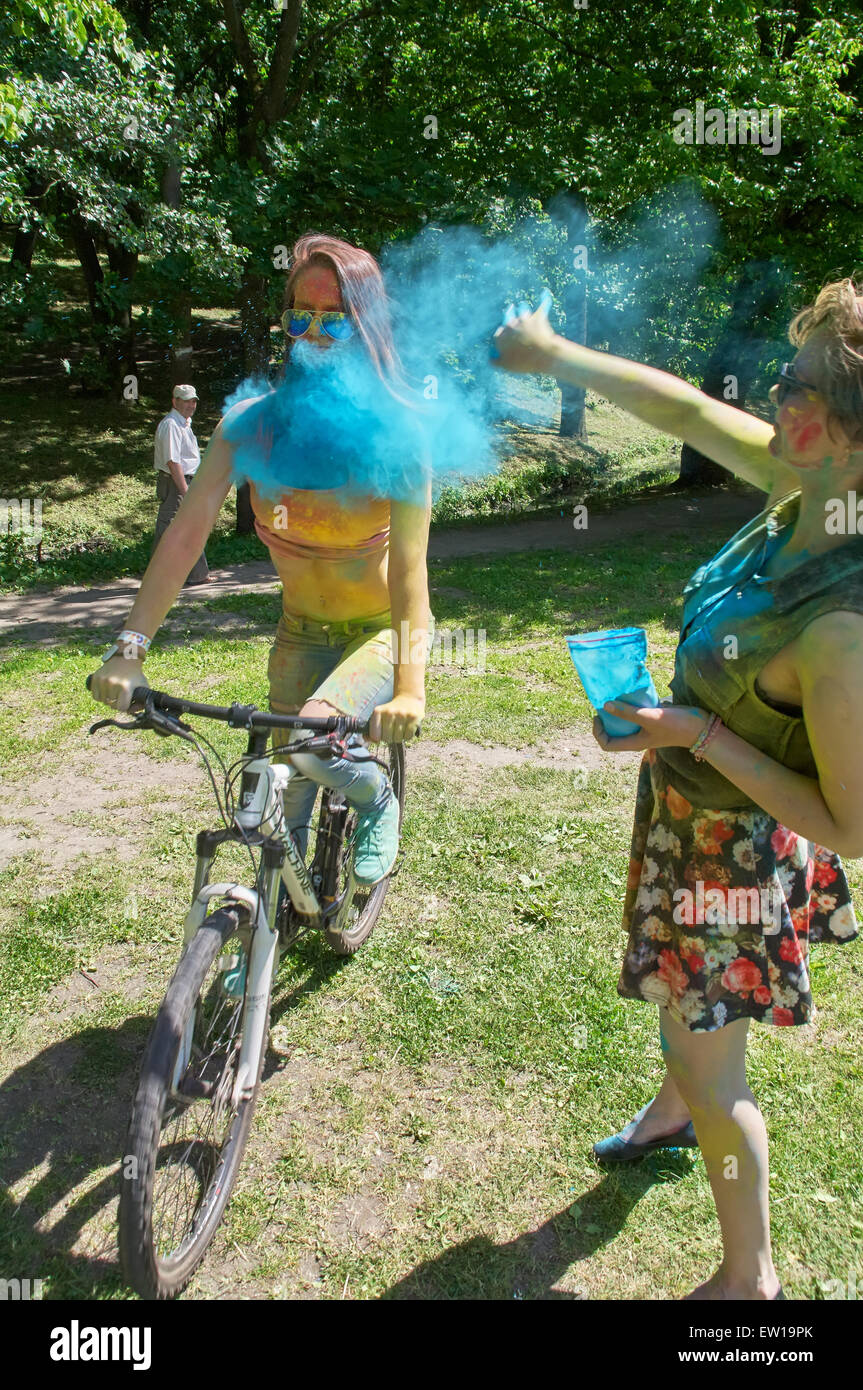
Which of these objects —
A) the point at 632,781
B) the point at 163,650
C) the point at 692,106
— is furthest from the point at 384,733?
the point at 692,106

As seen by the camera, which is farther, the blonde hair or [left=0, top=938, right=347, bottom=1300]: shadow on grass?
[left=0, top=938, right=347, bottom=1300]: shadow on grass

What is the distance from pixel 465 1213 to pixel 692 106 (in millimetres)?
13464

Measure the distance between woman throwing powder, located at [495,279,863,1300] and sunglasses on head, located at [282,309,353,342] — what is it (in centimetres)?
56

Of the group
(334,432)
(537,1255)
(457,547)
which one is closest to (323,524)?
(334,432)

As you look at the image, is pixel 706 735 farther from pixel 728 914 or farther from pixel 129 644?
pixel 129 644

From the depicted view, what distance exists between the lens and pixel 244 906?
2.38m

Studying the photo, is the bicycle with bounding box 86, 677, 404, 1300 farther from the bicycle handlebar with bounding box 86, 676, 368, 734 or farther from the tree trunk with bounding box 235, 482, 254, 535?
the tree trunk with bounding box 235, 482, 254, 535

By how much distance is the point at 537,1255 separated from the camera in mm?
2457

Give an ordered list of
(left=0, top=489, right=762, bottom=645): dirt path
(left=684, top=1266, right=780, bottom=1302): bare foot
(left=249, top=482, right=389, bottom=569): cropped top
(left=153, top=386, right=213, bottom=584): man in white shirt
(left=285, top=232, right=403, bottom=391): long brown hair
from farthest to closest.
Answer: (left=153, top=386, right=213, bottom=584): man in white shirt, (left=0, top=489, right=762, bottom=645): dirt path, (left=249, top=482, right=389, bottom=569): cropped top, (left=285, top=232, right=403, bottom=391): long brown hair, (left=684, top=1266, right=780, bottom=1302): bare foot

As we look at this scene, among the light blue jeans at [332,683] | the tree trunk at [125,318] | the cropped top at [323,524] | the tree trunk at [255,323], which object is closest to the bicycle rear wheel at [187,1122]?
the light blue jeans at [332,683]

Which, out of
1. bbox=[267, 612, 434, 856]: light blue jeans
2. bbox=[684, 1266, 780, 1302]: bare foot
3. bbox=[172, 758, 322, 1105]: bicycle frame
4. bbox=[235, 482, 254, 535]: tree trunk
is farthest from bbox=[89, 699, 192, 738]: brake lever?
bbox=[235, 482, 254, 535]: tree trunk

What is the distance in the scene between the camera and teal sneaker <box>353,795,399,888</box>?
3062mm

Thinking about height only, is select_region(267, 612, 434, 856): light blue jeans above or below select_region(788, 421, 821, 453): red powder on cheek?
below

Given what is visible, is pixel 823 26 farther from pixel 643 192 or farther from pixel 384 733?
pixel 384 733
